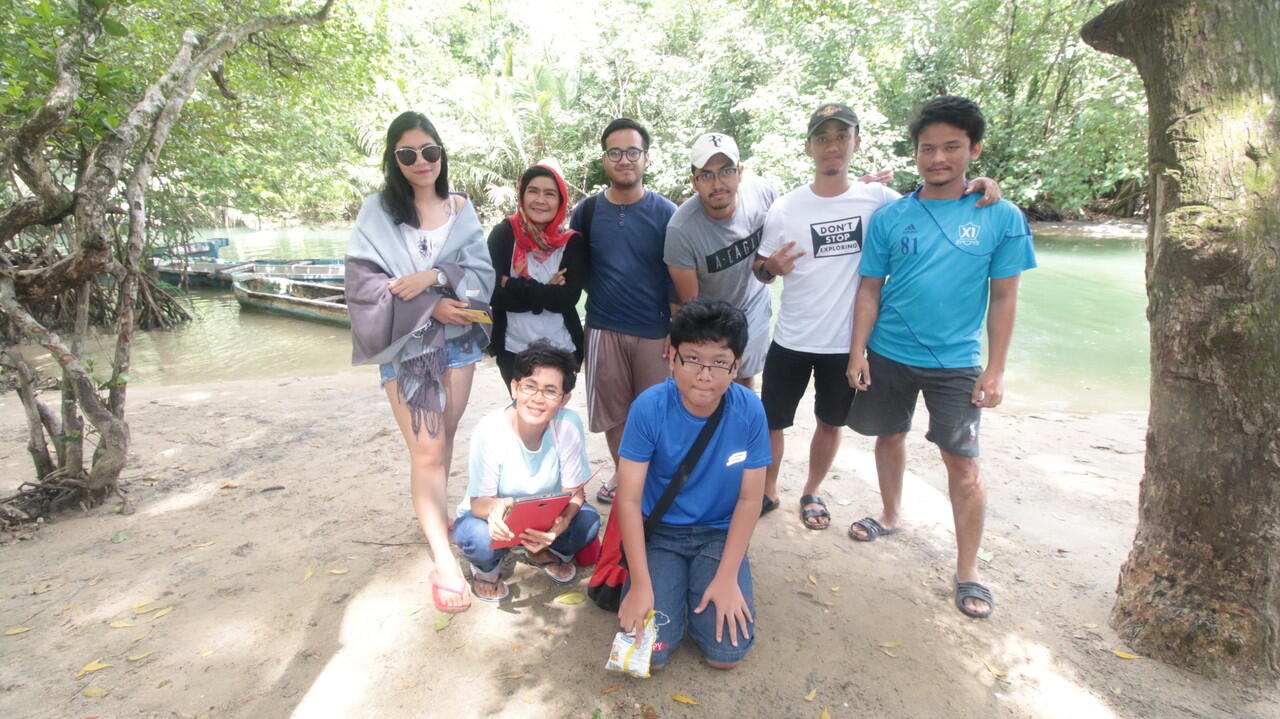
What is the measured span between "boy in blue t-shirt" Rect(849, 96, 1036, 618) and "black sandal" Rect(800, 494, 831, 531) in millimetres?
703

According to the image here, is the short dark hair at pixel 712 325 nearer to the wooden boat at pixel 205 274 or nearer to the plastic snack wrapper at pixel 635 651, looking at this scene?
the plastic snack wrapper at pixel 635 651

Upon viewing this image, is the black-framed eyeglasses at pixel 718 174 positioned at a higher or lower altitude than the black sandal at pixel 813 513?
higher

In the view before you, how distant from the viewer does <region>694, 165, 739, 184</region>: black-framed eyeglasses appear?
2904 mm

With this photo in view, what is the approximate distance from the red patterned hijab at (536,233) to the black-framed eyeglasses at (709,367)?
1.04 meters

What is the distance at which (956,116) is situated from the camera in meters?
2.51

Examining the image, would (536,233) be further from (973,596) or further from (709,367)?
(973,596)

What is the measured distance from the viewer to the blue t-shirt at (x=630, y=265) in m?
3.17

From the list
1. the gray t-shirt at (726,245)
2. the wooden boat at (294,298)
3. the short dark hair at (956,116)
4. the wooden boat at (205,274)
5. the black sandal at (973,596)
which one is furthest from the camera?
the wooden boat at (205,274)

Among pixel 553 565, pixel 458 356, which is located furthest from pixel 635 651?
pixel 458 356

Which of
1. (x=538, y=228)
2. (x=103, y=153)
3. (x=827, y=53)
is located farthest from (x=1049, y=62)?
(x=103, y=153)

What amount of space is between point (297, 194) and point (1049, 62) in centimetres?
1818

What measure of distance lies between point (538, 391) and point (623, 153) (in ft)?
4.08

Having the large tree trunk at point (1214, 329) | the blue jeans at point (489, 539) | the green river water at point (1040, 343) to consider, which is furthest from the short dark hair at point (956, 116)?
the green river water at point (1040, 343)

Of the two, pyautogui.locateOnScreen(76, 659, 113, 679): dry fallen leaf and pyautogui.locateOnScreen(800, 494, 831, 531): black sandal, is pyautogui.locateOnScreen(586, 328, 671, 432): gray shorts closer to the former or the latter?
pyautogui.locateOnScreen(800, 494, 831, 531): black sandal
